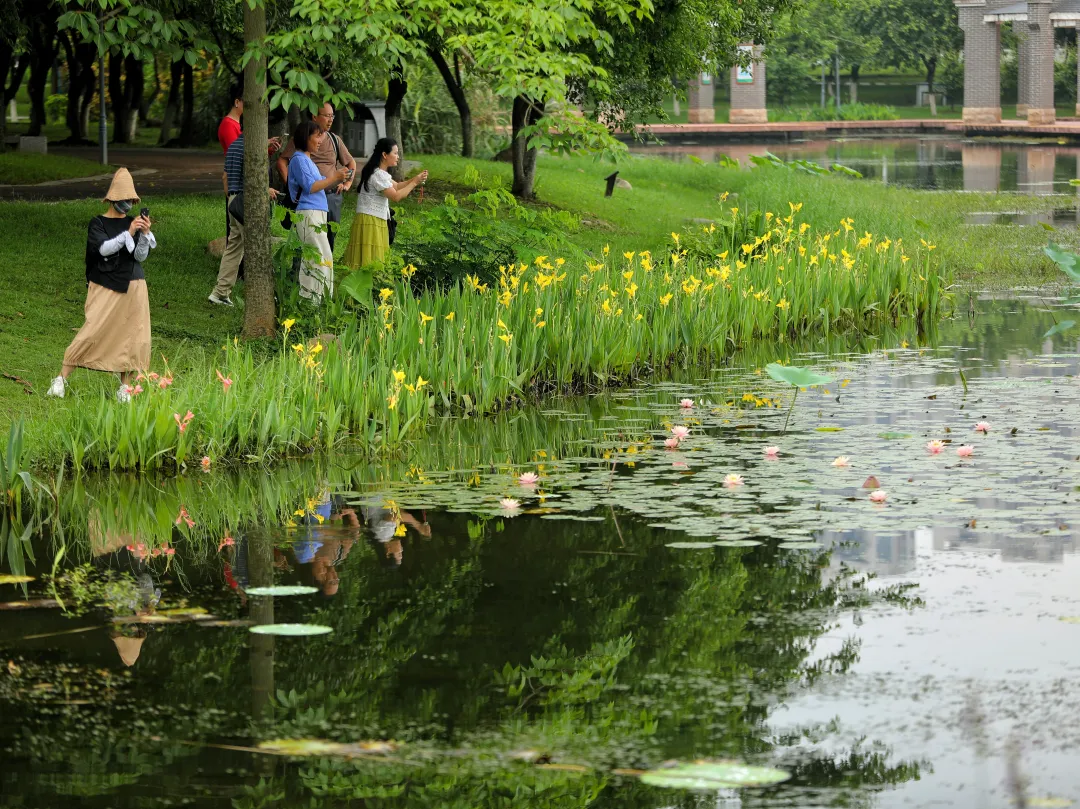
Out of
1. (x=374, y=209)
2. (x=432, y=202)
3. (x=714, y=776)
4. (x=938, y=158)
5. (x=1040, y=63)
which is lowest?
(x=714, y=776)

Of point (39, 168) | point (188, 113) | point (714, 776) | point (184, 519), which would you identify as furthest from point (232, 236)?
point (188, 113)

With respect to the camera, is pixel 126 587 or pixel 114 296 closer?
pixel 126 587

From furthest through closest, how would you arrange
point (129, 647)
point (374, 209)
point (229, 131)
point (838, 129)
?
point (838, 129)
point (229, 131)
point (374, 209)
point (129, 647)

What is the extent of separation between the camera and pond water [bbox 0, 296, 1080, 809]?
474cm

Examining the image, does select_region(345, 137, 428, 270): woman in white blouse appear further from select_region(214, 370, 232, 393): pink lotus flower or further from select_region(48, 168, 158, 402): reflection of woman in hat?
select_region(214, 370, 232, 393): pink lotus flower

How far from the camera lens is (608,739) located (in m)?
4.96

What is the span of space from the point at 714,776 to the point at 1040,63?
59742 millimetres

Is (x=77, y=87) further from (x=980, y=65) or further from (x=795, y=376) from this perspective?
(x=980, y=65)

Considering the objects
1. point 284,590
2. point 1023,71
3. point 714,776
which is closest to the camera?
point 714,776

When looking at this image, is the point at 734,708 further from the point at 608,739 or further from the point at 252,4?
the point at 252,4

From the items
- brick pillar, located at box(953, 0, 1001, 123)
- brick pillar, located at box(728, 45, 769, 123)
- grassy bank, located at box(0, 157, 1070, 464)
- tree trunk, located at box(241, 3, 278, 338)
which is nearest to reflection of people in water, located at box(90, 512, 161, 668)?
grassy bank, located at box(0, 157, 1070, 464)

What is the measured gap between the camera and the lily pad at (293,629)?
602cm

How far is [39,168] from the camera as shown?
83.1ft

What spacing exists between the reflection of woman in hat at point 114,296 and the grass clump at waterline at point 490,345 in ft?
1.55
